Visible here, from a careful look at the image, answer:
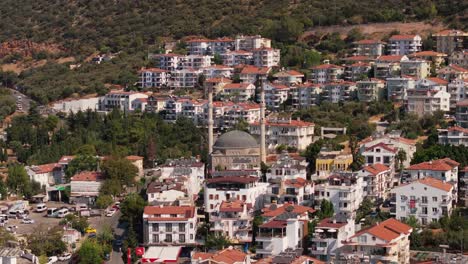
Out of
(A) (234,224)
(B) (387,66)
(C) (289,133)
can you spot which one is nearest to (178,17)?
(B) (387,66)

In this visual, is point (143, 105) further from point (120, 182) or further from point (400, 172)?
point (400, 172)

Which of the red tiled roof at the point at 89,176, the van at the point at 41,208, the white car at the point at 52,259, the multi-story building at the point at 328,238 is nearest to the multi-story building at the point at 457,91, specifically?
the red tiled roof at the point at 89,176

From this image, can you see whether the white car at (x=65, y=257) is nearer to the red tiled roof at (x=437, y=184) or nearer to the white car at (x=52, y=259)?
the white car at (x=52, y=259)

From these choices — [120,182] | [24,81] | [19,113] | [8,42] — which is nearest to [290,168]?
[120,182]

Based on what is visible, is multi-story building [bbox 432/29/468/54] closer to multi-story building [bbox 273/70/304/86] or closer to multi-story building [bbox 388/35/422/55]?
multi-story building [bbox 388/35/422/55]

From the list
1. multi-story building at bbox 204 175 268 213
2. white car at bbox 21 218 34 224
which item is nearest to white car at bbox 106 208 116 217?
white car at bbox 21 218 34 224
